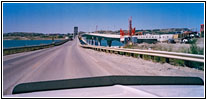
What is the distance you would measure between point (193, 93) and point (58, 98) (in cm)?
357

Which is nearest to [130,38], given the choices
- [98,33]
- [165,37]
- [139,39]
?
[165,37]

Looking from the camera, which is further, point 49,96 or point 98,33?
point 98,33

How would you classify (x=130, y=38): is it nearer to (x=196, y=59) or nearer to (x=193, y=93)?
(x=196, y=59)

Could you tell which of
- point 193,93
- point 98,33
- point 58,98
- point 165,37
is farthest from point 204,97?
point 98,33

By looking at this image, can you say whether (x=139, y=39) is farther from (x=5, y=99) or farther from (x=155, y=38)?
(x=5, y=99)

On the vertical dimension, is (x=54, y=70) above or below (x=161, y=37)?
below

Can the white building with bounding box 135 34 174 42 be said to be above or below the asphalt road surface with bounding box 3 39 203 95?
above

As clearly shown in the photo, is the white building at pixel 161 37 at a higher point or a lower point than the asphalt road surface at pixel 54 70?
higher

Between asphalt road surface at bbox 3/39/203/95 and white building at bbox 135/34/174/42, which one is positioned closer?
asphalt road surface at bbox 3/39/203/95

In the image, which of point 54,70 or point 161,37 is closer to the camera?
point 54,70

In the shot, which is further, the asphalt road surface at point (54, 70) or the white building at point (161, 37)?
the white building at point (161, 37)

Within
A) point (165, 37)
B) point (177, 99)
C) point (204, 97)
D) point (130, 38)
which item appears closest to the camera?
point (177, 99)

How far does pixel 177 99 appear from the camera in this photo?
18.1ft

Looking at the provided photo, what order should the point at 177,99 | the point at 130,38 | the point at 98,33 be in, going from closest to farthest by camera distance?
the point at 177,99 < the point at 130,38 < the point at 98,33
